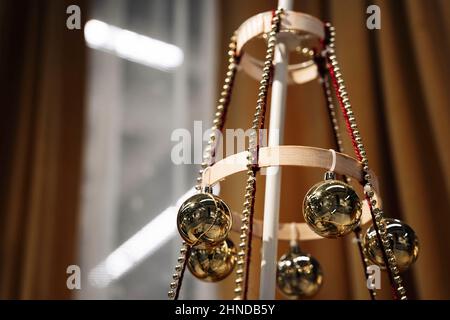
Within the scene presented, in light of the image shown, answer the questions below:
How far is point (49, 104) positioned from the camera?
1.28 m

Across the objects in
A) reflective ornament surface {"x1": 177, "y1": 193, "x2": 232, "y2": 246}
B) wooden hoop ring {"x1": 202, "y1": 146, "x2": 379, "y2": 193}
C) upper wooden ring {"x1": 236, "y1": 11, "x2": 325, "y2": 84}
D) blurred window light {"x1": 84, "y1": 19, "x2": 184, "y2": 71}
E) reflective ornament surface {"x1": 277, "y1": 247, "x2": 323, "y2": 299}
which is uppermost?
blurred window light {"x1": 84, "y1": 19, "x2": 184, "y2": 71}

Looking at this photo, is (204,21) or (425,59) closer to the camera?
(425,59)

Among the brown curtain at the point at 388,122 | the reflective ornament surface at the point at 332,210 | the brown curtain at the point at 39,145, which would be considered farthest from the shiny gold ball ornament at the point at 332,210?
the brown curtain at the point at 39,145

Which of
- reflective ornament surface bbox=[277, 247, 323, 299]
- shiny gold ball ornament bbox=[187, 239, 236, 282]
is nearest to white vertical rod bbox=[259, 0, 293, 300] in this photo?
shiny gold ball ornament bbox=[187, 239, 236, 282]

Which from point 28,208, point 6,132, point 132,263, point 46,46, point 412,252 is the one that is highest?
point 46,46

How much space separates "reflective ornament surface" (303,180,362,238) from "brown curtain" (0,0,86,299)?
678 mm

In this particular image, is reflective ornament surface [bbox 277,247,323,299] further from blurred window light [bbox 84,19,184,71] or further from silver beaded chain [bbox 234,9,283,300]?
blurred window light [bbox 84,19,184,71]

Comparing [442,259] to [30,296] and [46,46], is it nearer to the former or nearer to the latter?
[30,296]

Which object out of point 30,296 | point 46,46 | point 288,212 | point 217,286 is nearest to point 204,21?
point 46,46

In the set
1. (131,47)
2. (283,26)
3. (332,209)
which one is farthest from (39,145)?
(332,209)

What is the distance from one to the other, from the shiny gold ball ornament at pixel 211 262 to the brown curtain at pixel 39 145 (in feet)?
1.39

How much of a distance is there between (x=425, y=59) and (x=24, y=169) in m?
0.89

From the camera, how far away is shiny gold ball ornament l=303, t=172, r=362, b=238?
27.2 inches

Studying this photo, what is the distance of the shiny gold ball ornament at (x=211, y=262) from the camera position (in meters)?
0.87
